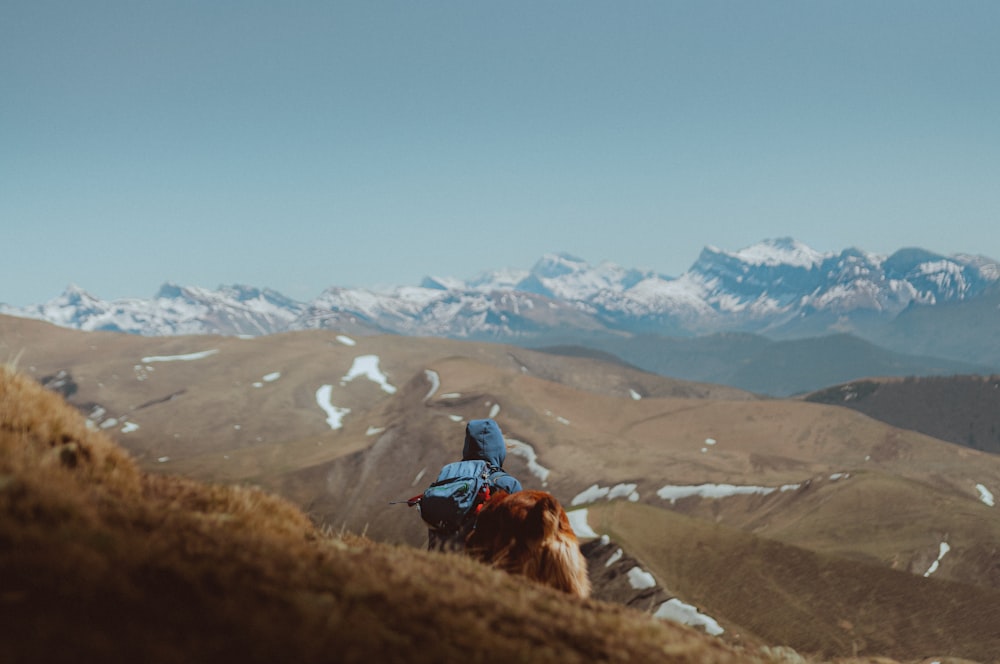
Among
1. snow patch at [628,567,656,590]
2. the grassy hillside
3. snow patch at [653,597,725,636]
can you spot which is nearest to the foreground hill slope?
snow patch at [653,597,725,636]

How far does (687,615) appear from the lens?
50.9 m

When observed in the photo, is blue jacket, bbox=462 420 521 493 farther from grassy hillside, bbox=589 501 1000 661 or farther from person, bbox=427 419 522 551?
grassy hillside, bbox=589 501 1000 661

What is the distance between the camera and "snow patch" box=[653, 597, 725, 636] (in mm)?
47281

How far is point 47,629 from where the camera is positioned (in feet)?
14.9

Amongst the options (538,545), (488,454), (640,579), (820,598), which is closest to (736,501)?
(640,579)

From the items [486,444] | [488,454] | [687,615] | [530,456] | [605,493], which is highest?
[486,444]

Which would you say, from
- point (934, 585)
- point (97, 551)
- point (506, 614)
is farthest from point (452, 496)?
point (934, 585)

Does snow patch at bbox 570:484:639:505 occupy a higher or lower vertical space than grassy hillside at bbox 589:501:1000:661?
lower

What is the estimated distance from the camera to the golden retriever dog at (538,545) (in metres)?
9.15

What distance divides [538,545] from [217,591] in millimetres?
4685

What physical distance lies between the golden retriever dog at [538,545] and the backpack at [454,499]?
89 centimetres

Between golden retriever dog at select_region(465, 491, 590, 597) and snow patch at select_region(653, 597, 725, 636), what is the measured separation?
41520 mm

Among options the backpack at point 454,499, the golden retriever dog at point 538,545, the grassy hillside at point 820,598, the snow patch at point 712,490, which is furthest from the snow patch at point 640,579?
the snow patch at point 712,490

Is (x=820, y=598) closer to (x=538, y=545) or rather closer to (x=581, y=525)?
(x=581, y=525)
